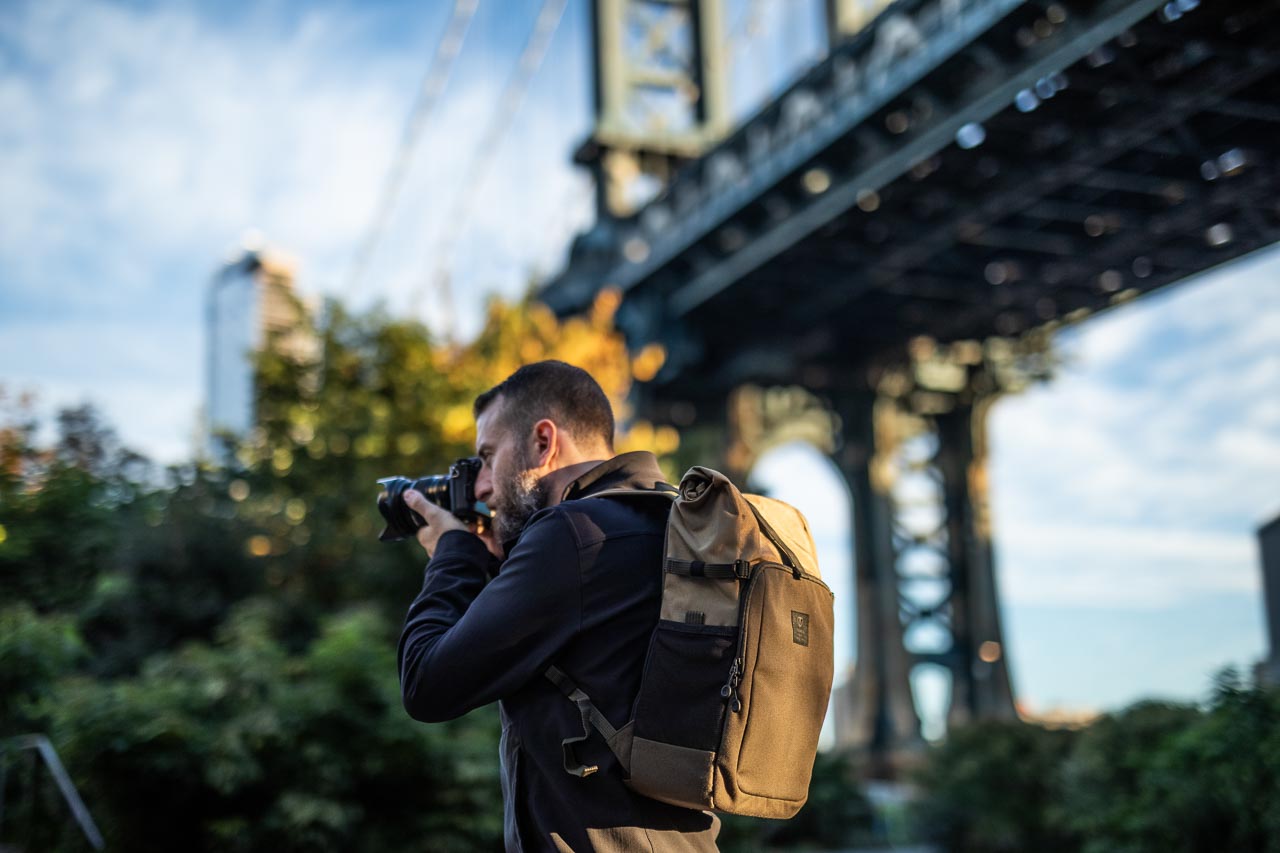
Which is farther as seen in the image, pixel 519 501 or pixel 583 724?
pixel 519 501

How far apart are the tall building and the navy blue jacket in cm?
1300

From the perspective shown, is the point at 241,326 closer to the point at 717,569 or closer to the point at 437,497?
the point at 437,497

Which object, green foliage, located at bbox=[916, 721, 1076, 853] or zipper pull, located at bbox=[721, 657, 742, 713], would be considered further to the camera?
green foliage, located at bbox=[916, 721, 1076, 853]

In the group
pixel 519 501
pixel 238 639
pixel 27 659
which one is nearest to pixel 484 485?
pixel 519 501

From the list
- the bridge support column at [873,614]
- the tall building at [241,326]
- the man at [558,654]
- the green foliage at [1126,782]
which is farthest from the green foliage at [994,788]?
the man at [558,654]

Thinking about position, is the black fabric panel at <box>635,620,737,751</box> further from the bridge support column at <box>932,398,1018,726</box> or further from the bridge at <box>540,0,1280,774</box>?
the bridge support column at <box>932,398,1018,726</box>

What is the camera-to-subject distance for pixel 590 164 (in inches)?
872

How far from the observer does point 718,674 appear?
222cm

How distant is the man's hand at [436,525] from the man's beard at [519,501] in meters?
0.06

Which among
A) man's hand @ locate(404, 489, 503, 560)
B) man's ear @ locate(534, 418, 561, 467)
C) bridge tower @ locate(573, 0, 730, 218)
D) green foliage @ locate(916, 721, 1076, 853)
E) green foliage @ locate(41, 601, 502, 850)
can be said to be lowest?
green foliage @ locate(916, 721, 1076, 853)

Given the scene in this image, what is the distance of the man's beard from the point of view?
101 inches

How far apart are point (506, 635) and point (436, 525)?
0.45 m

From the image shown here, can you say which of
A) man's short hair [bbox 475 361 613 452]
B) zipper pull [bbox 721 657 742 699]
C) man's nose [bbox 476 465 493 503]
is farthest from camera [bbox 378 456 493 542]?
zipper pull [bbox 721 657 742 699]

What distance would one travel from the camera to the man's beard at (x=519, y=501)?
2.56m
